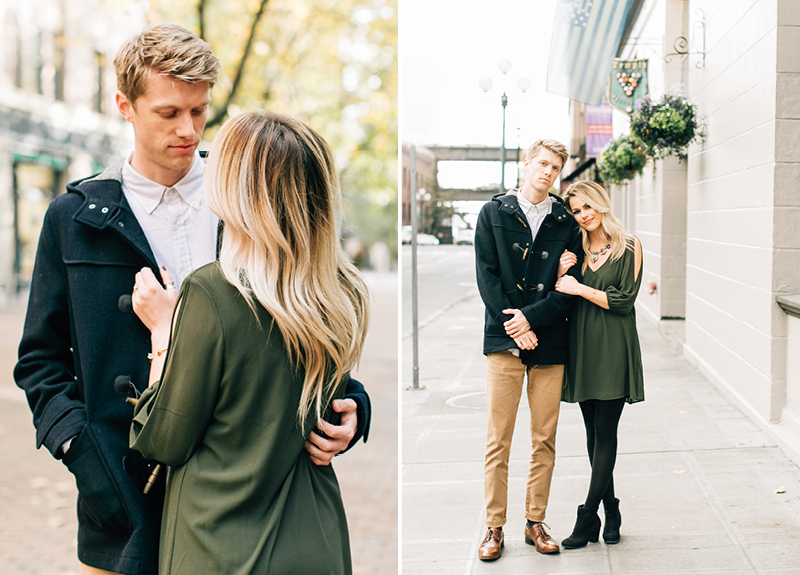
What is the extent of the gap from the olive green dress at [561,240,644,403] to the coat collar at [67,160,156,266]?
82.8 inches

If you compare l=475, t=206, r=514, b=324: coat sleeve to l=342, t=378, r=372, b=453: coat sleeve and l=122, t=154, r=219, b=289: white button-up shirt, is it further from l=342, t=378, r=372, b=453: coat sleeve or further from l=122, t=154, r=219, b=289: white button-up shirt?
l=122, t=154, r=219, b=289: white button-up shirt

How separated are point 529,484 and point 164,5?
9694 millimetres

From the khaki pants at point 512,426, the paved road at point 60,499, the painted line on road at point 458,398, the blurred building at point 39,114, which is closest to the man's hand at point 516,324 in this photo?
the khaki pants at point 512,426

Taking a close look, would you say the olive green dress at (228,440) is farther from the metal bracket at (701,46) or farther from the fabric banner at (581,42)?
the metal bracket at (701,46)

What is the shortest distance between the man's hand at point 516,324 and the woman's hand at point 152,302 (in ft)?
6.39

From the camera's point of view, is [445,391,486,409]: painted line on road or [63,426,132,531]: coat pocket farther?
[445,391,486,409]: painted line on road

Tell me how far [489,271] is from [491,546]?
4.47 ft

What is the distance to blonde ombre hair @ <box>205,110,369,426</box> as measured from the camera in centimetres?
174

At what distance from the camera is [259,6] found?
1049 centimetres

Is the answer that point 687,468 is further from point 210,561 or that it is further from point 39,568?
→ point 39,568

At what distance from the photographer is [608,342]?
3.55m

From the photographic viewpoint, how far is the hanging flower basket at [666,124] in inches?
167

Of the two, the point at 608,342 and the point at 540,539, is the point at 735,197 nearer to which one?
the point at 608,342

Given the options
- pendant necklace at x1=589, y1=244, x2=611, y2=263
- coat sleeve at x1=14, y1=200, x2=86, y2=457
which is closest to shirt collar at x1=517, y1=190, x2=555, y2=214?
pendant necklace at x1=589, y1=244, x2=611, y2=263
